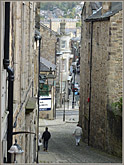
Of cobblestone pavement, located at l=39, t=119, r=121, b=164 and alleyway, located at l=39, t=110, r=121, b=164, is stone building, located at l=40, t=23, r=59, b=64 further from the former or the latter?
cobblestone pavement, located at l=39, t=119, r=121, b=164

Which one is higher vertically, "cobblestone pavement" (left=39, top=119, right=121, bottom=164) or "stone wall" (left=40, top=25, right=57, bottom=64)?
"stone wall" (left=40, top=25, right=57, bottom=64)

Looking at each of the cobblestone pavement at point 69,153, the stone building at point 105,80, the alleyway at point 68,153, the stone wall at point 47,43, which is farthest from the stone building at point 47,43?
the stone building at point 105,80

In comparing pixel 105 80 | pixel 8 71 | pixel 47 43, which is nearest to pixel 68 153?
pixel 105 80

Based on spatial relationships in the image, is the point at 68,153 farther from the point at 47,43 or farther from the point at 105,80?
the point at 47,43

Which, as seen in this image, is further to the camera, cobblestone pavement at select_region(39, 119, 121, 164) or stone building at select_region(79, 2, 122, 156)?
stone building at select_region(79, 2, 122, 156)

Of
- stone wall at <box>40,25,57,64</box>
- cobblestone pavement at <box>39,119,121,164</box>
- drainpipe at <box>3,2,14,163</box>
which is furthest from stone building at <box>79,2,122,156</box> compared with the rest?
stone wall at <box>40,25,57,64</box>

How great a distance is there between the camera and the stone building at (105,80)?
20625 millimetres

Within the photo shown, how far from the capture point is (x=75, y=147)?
23.7m

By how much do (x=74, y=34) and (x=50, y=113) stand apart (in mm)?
74175

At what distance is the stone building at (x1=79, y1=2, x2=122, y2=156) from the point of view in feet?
67.7

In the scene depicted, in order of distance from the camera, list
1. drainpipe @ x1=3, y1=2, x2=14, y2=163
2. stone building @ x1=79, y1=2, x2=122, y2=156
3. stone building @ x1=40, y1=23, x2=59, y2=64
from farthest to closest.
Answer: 1. stone building @ x1=40, y1=23, x2=59, y2=64
2. stone building @ x1=79, y1=2, x2=122, y2=156
3. drainpipe @ x1=3, y1=2, x2=14, y2=163

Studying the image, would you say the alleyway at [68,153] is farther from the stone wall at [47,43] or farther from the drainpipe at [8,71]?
the stone wall at [47,43]

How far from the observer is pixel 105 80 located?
2175cm

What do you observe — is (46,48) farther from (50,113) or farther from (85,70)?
(85,70)
